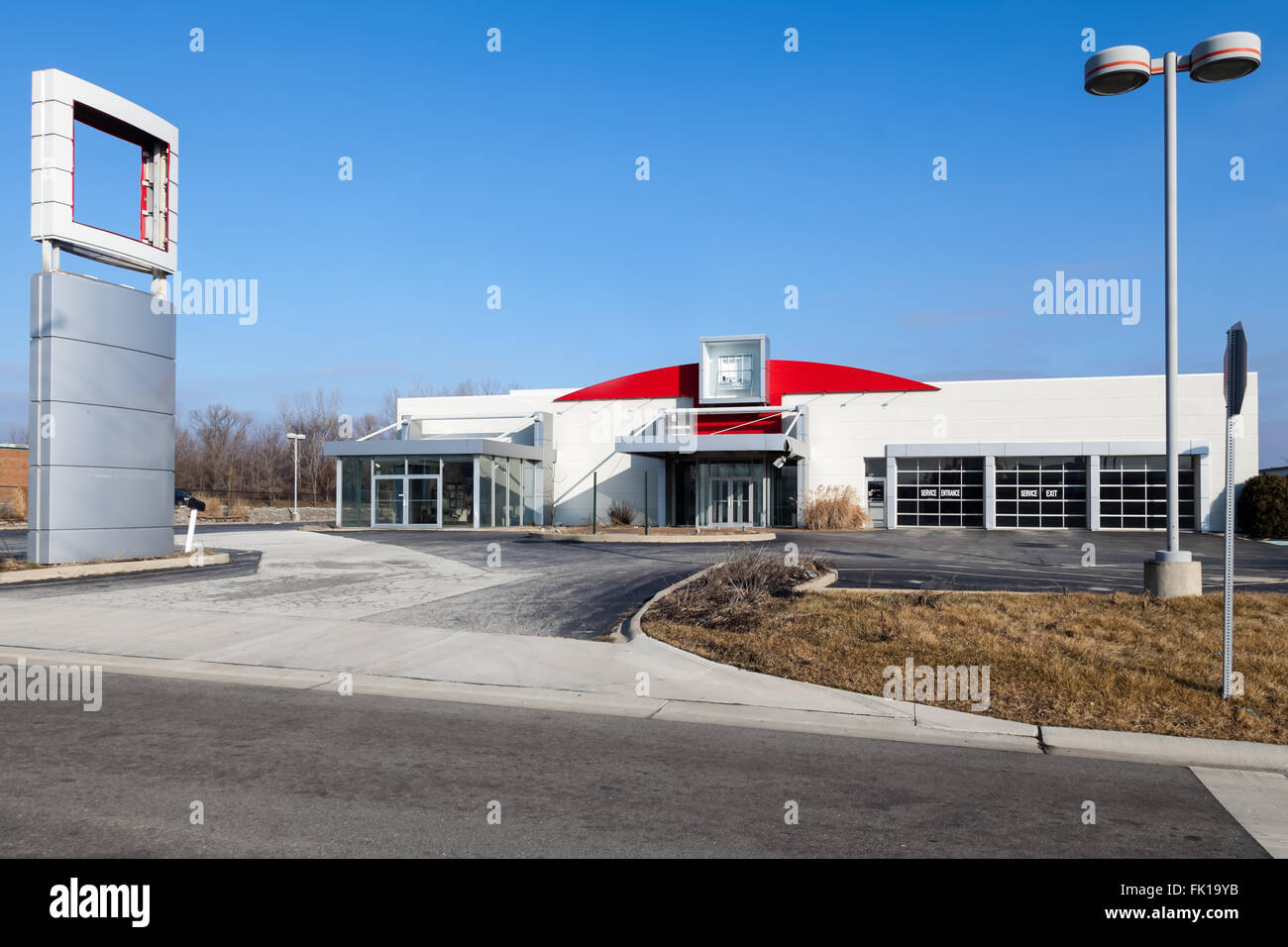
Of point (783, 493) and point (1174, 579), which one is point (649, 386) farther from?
point (1174, 579)

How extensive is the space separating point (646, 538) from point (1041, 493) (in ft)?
62.0

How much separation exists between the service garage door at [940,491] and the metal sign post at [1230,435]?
103 feet

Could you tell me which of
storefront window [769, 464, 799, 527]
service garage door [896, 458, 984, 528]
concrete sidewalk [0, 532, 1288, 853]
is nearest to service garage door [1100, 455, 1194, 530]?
service garage door [896, 458, 984, 528]

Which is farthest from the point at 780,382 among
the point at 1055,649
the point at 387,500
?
the point at 1055,649

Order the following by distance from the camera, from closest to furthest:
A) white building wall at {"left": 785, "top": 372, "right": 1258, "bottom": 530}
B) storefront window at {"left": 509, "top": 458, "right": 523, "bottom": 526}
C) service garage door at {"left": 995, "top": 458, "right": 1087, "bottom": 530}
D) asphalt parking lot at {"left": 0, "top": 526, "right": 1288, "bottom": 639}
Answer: asphalt parking lot at {"left": 0, "top": 526, "right": 1288, "bottom": 639}
white building wall at {"left": 785, "top": 372, "right": 1258, "bottom": 530}
service garage door at {"left": 995, "top": 458, "right": 1087, "bottom": 530}
storefront window at {"left": 509, "top": 458, "right": 523, "bottom": 526}

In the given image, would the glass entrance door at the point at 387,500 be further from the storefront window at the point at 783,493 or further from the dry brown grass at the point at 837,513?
the dry brown grass at the point at 837,513

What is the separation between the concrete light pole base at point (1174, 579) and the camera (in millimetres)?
10633

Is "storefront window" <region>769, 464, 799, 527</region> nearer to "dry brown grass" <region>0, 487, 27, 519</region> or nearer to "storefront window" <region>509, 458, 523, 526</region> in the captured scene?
"storefront window" <region>509, 458, 523, 526</region>

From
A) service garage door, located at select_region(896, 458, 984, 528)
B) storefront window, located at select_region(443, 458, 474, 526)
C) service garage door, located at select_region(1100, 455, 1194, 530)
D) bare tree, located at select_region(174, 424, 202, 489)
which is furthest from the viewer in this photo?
bare tree, located at select_region(174, 424, 202, 489)

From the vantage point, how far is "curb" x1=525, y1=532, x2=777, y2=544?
26.9 m

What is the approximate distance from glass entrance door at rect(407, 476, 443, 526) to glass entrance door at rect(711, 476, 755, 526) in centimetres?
1146

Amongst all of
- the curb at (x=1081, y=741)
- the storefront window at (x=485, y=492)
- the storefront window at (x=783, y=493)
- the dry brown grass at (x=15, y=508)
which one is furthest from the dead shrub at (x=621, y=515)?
the curb at (x=1081, y=741)

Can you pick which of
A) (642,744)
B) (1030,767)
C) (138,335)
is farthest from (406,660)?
(138,335)
